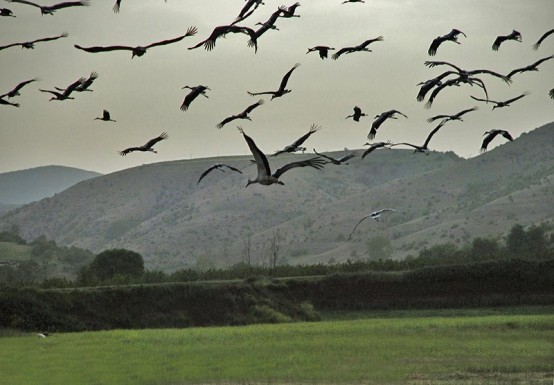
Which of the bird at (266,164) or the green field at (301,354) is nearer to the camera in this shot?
the bird at (266,164)

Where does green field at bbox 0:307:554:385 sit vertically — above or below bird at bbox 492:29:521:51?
below

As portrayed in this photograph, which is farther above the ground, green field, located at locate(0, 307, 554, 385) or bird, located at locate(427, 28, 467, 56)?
bird, located at locate(427, 28, 467, 56)

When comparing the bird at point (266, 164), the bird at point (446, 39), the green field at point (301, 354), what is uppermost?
the bird at point (446, 39)

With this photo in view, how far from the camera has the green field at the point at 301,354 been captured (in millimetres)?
35562

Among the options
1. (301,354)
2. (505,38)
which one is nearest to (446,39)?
(505,38)

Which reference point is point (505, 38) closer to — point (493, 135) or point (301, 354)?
point (493, 135)

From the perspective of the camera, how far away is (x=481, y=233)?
156 metres

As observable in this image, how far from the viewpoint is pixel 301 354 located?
133 feet

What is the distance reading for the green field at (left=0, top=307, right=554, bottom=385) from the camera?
35562mm

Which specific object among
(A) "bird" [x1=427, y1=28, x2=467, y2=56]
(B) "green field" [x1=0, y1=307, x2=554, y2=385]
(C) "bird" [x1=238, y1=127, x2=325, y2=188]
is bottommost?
(B) "green field" [x1=0, y1=307, x2=554, y2=385]

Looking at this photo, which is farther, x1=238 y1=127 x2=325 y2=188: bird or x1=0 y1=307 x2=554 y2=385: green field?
x1=0 y1=307 x2=554 y2=385: green field

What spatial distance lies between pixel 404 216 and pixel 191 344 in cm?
14937

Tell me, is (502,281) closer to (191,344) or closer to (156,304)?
(156,304)

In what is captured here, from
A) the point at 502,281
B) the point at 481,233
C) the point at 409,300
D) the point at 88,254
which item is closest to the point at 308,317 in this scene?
the point at 409,300
